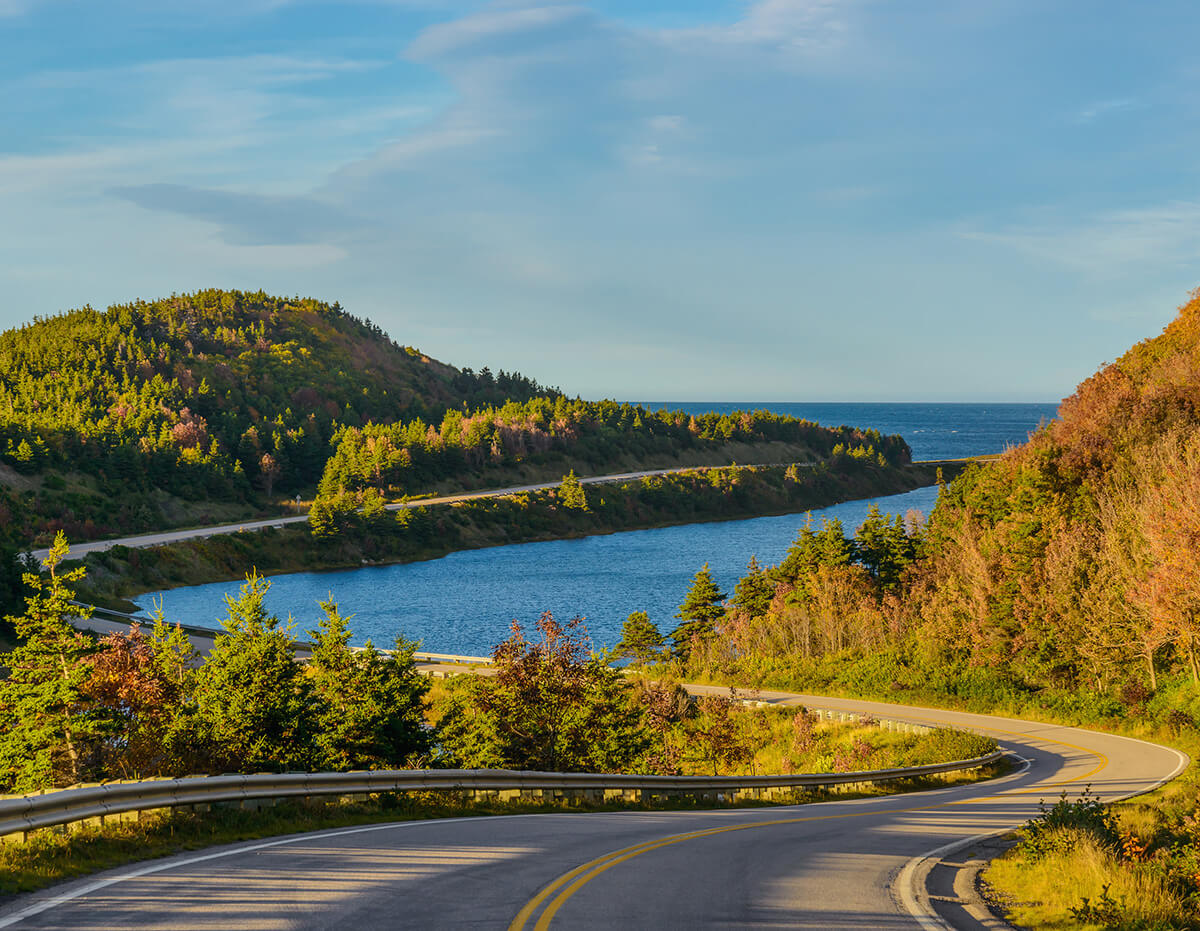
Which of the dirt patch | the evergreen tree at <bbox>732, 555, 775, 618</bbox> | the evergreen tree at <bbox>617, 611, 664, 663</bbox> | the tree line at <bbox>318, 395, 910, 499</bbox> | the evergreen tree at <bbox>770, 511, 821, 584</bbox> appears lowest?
the evergreen tree at <bbox>617, 611, 664, 663</bbox>

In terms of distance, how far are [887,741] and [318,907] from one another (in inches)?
1198

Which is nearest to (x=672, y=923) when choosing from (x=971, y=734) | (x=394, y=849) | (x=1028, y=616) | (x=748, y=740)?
(x=394, y=849)

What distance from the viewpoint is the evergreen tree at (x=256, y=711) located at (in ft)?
63.5

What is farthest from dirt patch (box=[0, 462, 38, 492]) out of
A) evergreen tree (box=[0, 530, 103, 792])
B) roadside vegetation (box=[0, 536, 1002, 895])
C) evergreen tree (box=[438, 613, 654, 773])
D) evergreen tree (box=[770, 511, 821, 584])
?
evergreen tree (box=[438, 613, 654, 773])

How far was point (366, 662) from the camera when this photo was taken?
26.5m

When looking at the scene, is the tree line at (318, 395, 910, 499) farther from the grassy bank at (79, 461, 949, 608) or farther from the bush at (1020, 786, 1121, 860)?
the bush at (1020, 786, 1121, 860)

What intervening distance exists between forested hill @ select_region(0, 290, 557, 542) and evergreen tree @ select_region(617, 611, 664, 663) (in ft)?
129

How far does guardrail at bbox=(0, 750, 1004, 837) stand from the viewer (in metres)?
11.0

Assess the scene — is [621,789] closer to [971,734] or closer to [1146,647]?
[971,734]

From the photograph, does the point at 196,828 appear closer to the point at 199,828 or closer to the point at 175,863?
the point at 199,828

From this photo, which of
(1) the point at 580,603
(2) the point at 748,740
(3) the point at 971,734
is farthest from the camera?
(1) the point at 580,603

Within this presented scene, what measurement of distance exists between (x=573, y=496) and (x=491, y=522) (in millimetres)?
15424

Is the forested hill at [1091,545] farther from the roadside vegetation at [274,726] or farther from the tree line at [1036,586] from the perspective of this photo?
the roadside vegetation at [274,726]

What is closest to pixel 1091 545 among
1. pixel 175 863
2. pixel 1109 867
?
pixel 1109 867
